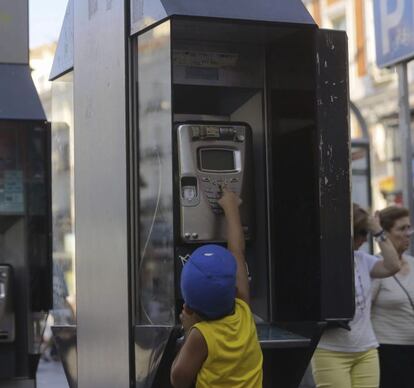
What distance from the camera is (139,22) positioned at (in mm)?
4410

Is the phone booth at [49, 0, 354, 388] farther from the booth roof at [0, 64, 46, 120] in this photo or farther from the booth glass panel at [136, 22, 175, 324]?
the booth roof at [0, 64, 46, 120]

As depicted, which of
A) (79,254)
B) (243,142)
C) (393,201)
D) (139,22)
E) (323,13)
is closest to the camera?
(139,22)

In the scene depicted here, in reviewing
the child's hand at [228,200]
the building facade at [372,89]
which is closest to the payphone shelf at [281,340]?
the child's hand at [228,200]

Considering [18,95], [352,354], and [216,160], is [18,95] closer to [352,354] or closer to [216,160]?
[216,160]

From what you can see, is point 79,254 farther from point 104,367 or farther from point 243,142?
point 243,142

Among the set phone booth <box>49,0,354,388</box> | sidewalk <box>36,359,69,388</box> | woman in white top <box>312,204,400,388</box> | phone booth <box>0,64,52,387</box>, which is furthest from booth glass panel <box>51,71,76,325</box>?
sidewalk <box>36,359,69,388</box>

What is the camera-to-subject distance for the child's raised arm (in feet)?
13.2

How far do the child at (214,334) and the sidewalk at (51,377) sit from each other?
7669 millimetres

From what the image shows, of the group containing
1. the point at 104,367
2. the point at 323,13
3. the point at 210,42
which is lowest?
the point at 104,367

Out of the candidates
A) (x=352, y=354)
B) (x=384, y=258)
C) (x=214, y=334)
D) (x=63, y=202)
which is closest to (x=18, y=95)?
(x=63, y=202)

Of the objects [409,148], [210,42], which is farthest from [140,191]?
[409,148]

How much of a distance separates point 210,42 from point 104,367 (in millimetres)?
1750

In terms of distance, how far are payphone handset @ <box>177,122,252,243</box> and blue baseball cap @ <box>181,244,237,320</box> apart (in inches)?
47.0

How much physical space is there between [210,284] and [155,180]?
1139mm
